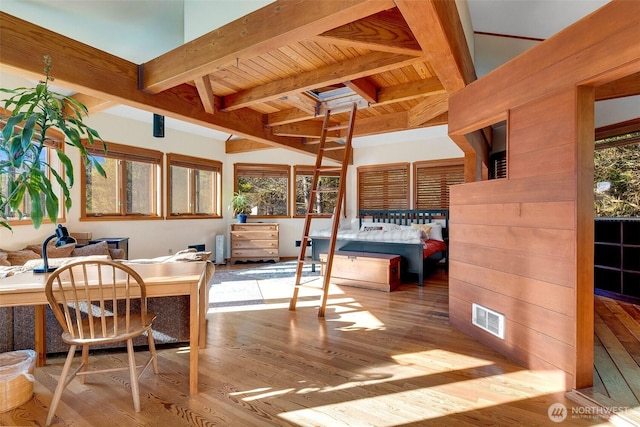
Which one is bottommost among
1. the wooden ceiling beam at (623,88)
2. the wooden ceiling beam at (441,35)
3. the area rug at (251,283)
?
the area rug at (251,283)

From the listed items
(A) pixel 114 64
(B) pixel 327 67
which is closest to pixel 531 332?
(B) pixel 327 67

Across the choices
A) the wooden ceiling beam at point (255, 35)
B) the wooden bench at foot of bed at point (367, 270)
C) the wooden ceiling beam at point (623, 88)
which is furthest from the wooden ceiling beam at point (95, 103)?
the wooden ceiling beam at point (623, 88)

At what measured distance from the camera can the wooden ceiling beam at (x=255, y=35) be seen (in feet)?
5.81

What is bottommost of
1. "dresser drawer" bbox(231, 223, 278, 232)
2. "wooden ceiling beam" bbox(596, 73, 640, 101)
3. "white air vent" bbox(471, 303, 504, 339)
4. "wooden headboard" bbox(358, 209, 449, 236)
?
"white air vent" bbox(471, 303, 504, 339)

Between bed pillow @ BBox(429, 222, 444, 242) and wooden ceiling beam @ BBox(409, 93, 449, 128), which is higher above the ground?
wooden ceiling beam @ BBox(409, 93, 449, 128)

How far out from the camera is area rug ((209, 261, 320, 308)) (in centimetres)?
387

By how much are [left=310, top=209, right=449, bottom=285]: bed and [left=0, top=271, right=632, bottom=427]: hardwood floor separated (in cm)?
178

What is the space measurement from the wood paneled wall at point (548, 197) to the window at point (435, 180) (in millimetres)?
3800

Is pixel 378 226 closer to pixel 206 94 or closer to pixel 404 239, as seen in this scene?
pixel 404 239

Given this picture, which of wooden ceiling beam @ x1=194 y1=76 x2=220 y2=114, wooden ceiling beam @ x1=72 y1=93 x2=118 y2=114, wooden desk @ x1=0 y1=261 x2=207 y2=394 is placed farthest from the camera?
wooden ceiling beam @ x1=72 y1=93 x2=118 y2=114

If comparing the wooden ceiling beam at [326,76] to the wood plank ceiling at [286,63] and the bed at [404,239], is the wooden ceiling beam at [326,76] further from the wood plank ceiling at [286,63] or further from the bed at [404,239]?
the bed at [404,239]

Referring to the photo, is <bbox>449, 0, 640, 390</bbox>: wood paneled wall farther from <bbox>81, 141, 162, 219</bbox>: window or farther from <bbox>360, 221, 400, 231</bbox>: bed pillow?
<bbox>81, 141, 162, 219</bbox>: window

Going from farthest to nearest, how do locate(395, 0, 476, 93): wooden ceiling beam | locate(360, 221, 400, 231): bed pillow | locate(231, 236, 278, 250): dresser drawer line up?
1. locate(231, 236, 278, 250): dresser drawer
2. locate(360, 221, 400, 231): bed pillow
3. locate(395, 0, 476, 93): wooden ceiling beam

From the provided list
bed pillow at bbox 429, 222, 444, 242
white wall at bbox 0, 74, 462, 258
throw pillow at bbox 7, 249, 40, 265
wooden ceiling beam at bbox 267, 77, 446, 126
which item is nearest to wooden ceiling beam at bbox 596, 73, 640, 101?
wooden ceiling beam at bbox 267, 77, 446, 126
